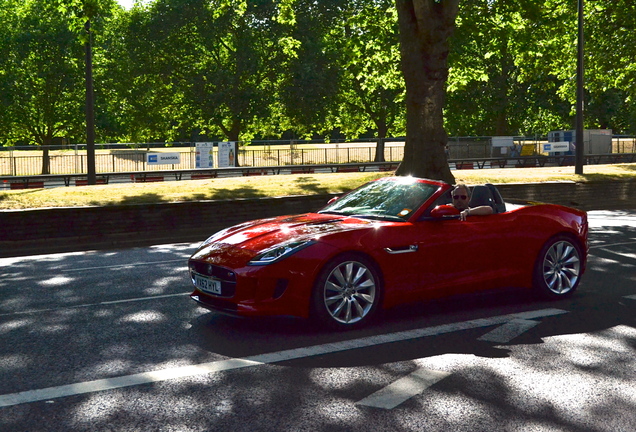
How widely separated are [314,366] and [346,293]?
3.94 feet

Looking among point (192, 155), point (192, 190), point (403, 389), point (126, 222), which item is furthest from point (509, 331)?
point (192, 155)

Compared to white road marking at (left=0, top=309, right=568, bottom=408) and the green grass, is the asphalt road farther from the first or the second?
the green grass

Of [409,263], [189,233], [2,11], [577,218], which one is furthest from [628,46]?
[2,11]

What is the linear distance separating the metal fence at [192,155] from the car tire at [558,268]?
32.4 meters

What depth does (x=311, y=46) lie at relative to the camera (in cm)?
4825

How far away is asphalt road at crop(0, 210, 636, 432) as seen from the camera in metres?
4.62

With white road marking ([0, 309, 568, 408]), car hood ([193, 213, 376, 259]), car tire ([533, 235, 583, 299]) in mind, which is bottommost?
white road marking ([0, 309, 568, 408])

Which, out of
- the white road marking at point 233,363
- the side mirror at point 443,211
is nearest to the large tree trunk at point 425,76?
the side mirror at point 443,211

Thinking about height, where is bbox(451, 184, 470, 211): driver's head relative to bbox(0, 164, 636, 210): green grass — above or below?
above

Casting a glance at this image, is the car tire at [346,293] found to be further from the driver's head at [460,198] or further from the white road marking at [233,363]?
the driver's head at [460,198]

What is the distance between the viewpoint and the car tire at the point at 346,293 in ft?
21.8

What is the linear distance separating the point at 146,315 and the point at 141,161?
3243 centimetres

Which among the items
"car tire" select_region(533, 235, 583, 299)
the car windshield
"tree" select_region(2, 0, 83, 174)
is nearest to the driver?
the car windshield

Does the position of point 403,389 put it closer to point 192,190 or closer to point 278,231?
point 278,231
